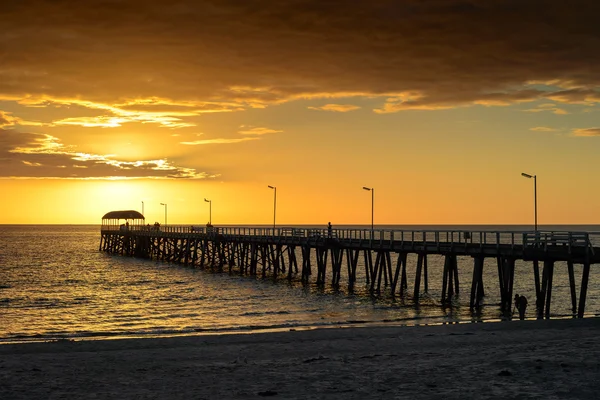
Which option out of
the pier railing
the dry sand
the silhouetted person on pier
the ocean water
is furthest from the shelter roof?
the dry sand

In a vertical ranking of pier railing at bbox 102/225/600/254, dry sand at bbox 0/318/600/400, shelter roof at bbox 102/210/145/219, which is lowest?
dry sand at bbox 0/318/600/400

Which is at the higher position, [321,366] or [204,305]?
[321,366]

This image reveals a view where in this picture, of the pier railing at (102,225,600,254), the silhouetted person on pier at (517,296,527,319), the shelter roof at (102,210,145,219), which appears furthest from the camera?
the shelter roof at (102,210,145,219)

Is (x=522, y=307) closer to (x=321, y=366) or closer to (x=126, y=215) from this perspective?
(x=321, y=366)

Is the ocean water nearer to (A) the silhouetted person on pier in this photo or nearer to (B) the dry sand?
(A) the silhouetted person on pier

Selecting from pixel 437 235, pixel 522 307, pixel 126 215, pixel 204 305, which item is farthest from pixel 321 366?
pixel 126 215

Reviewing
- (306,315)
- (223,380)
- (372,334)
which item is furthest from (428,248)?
(223,380)

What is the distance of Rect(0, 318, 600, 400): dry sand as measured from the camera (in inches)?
617

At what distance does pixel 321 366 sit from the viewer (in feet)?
61.5

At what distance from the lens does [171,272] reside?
7331 centimetres

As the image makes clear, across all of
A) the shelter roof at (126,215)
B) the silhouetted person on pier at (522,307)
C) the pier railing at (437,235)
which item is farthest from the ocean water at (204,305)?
the shelter roof at (126,215)

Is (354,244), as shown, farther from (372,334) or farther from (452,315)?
(372,334)

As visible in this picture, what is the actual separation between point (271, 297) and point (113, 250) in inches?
3294

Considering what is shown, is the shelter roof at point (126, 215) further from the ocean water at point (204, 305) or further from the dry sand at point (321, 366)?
the dry sand at point (321, 366)
